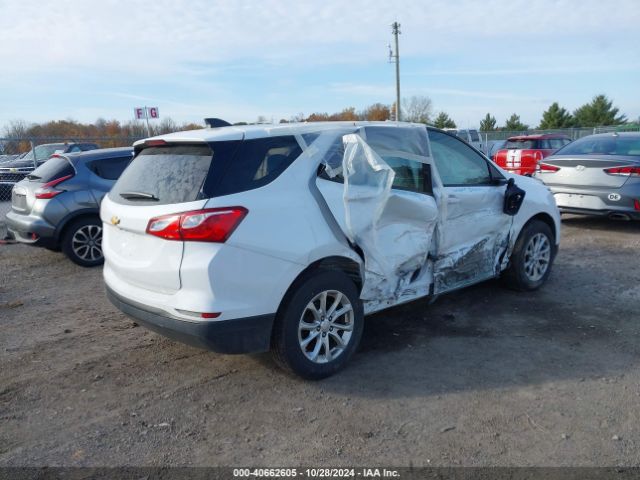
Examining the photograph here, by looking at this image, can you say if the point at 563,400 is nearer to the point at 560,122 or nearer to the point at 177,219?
the point at 177,219

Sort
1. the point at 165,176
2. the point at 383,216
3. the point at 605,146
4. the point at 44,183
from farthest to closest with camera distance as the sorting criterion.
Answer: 1. the point at 605,146
2. the point at 44,183
3. the point at 383,216
4. the point at 165,176

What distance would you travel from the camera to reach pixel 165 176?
12.2 feet

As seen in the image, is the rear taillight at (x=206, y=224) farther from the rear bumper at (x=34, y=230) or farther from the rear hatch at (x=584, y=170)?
the rear hatch at (x=584, y=170)

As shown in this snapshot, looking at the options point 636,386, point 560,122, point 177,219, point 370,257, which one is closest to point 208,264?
point 177,219

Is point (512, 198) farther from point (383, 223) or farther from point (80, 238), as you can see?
point (80, 238)

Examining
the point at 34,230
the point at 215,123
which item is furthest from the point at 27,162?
the point at 215,123

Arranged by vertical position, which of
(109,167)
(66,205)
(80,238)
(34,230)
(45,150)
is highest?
(45,150)

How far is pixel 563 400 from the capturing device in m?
3.55

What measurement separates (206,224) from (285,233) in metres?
0.53

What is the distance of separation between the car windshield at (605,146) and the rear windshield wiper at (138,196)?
26.1 ft

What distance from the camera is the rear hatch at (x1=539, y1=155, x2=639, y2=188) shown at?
27.3 feet

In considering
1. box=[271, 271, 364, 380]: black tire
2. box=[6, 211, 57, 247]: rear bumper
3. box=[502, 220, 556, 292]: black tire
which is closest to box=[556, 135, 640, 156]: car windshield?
box=[502, 220, 556, 292]: black tire

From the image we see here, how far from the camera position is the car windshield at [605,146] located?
29.1 ft

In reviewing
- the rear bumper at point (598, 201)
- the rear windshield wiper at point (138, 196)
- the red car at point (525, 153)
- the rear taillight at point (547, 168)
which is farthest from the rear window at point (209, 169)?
the red car at point (525, 153)
